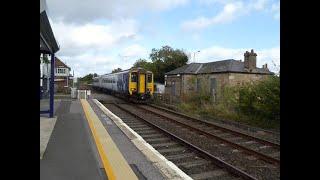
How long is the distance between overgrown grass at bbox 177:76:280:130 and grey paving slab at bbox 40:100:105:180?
28.1ft

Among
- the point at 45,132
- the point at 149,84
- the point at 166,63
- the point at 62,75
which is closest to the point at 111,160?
the point at 45,132

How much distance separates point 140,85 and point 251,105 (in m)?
14.2

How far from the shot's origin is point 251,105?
65.6 feet

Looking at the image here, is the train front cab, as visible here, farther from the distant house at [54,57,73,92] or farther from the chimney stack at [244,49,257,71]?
the distant house at [54,57,73,92]

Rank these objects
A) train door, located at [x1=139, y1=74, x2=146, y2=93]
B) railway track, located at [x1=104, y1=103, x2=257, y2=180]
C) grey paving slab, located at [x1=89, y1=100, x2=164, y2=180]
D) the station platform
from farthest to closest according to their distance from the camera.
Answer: train door, located at [x1=139, y1=74, x2=146, y2=93] < railway track, located at [x1=104, y1=103, x2=257, y2=180] < grey paving slab, located at [x1=89, y1=100, x2=164, y2=180] < the station platform

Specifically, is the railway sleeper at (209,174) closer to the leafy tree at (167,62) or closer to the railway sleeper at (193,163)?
the railway sleeper at (193,163)

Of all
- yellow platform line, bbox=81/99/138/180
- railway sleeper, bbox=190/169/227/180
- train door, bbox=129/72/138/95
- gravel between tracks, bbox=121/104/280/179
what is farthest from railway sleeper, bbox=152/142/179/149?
train door, bbox=129/72/138/95

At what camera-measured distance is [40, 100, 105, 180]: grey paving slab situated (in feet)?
22.3

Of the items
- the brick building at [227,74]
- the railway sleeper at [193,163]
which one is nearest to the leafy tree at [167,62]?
the brick building at [227,74]
